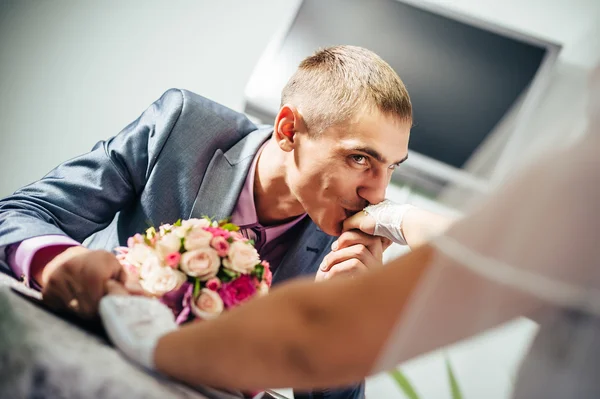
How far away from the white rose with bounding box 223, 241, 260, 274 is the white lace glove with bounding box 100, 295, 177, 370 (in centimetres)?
23

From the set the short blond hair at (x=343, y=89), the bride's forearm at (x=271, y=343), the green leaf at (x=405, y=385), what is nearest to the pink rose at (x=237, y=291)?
the bride's forearm at (x=271, y=343)

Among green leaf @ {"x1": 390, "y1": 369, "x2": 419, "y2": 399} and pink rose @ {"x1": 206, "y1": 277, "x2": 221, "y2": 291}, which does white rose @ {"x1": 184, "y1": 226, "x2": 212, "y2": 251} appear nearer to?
pink rose @ {"x1": 206, "y1": 277, "x2": 221, "y2": 291}

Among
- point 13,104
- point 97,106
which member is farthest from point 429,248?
point 13,104

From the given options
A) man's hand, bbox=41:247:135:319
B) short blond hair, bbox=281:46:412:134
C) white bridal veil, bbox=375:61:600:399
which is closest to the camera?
white bridal veil, bbox=375:61:600:399

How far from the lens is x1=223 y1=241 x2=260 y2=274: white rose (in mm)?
1053

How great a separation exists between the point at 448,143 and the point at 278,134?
958 millimetres

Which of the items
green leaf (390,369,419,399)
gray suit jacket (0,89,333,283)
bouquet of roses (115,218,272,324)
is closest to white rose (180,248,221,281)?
bouquet of roses (115,218,272,324)

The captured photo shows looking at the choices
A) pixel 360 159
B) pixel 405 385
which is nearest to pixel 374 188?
→ pixel 360 159

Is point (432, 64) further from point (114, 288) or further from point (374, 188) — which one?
point (114, 288)

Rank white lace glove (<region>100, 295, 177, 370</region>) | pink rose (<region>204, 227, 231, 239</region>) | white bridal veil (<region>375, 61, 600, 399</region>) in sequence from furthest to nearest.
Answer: pink rose (<region>204, 227, 231, 239</region>) < white lace glove (<region>100, 295, 177, 370</region>) < white bridal veil (<region>375, 61, 600, 399</region>)

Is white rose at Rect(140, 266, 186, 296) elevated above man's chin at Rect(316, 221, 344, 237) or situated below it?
below

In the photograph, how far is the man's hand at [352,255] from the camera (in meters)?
1.52

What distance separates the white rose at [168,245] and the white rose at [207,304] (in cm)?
11

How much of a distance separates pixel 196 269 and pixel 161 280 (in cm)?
7
